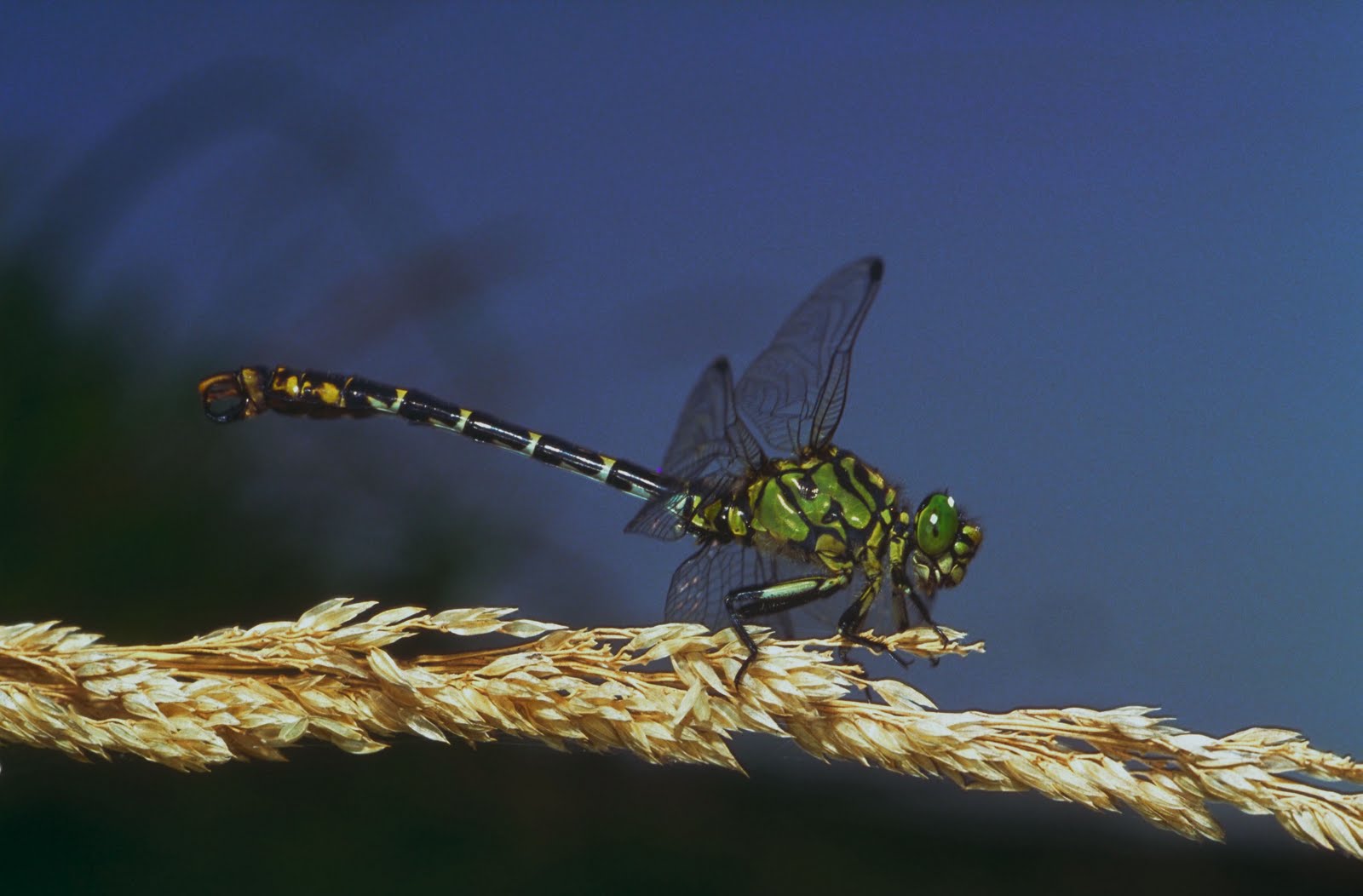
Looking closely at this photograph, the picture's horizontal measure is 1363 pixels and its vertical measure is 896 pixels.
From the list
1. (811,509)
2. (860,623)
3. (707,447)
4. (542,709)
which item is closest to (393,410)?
(707,447)

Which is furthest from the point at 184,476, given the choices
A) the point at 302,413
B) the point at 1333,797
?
the point at 1333,797

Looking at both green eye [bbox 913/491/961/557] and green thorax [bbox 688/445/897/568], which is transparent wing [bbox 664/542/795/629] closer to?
green thorax [bbox 688/445/897/568]

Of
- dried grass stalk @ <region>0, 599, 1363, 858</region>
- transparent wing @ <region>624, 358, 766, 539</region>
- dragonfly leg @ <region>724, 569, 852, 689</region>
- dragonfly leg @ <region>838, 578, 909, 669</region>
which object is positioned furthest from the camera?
transparent wing @ <region>624, 358, 766, 539</region>

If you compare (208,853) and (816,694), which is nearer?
(816,694)

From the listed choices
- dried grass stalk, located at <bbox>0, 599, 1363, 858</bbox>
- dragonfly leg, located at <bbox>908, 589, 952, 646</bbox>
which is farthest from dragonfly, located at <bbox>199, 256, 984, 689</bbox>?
dried grass stalk, located at <bbox>0, 599, 1363, 858</bbox>

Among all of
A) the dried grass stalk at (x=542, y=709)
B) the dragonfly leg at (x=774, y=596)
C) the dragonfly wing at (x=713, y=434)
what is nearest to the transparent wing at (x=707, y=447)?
the dragonfly wing at (x=713, y=434)

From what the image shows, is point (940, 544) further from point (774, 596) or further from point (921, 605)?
point (774, 596)

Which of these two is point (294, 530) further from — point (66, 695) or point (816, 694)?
point (816, 694)
